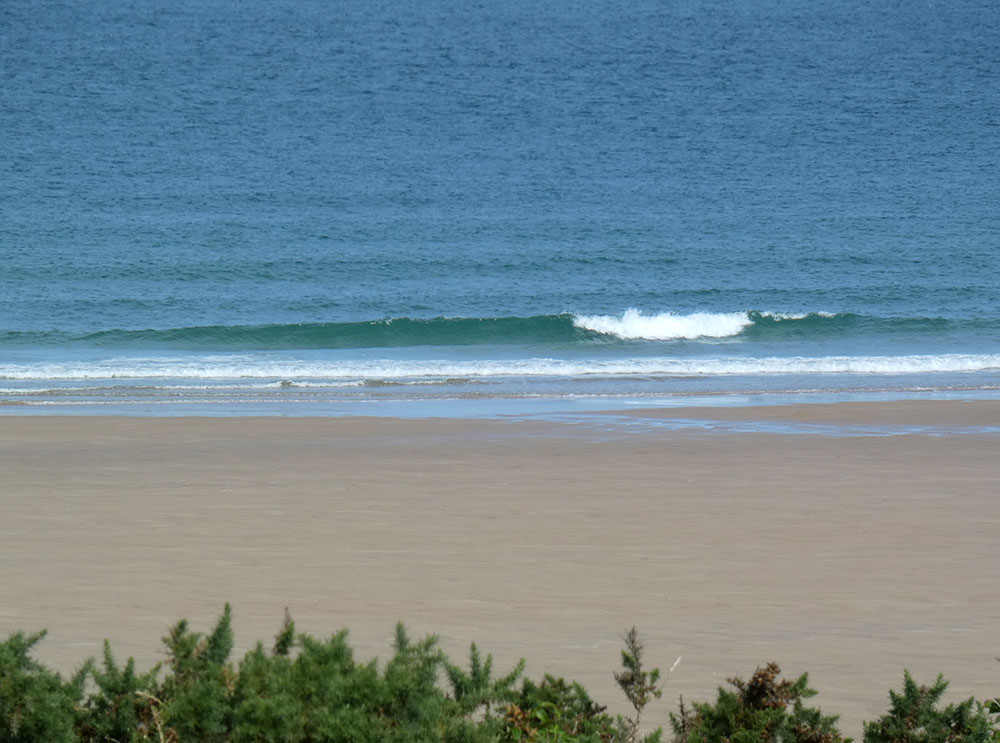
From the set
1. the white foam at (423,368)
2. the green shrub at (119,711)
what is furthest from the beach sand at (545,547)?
the white foam at (423,368)

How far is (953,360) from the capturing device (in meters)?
17.9

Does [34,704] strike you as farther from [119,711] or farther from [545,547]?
[545,547]

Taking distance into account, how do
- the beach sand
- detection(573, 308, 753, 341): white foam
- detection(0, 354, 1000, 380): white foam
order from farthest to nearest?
detection(573, 308, 753, 341): white foam < detection(0, 354, 1000, 380): white foam < the beach sand

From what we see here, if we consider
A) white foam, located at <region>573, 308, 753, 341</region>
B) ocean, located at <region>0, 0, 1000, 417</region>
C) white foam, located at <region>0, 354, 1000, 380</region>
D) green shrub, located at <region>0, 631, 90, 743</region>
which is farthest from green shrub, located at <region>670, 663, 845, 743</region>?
white foam, located at <region>573, 308, 753, 341</region>

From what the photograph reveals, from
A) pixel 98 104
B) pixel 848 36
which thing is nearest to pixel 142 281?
pixel 98 104

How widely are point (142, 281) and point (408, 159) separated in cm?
1352

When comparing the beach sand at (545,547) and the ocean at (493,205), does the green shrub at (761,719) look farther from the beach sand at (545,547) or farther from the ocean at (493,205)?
the ocean at (493,205)

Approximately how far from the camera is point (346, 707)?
250 cm

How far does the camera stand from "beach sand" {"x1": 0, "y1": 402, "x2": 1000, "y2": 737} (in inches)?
192

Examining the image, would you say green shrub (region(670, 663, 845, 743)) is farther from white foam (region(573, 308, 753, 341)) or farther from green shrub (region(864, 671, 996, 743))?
white foam (region(573, 308, 753, 341))

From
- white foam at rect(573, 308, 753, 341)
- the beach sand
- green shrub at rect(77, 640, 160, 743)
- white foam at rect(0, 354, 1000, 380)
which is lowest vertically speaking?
green shrub at rect(77, 640, 160, 743)

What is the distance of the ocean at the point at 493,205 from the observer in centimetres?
1722

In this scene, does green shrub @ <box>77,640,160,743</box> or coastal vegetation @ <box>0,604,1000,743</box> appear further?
green shrub @ <box>77,640,160,743</box>

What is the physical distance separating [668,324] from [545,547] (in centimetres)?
1736
